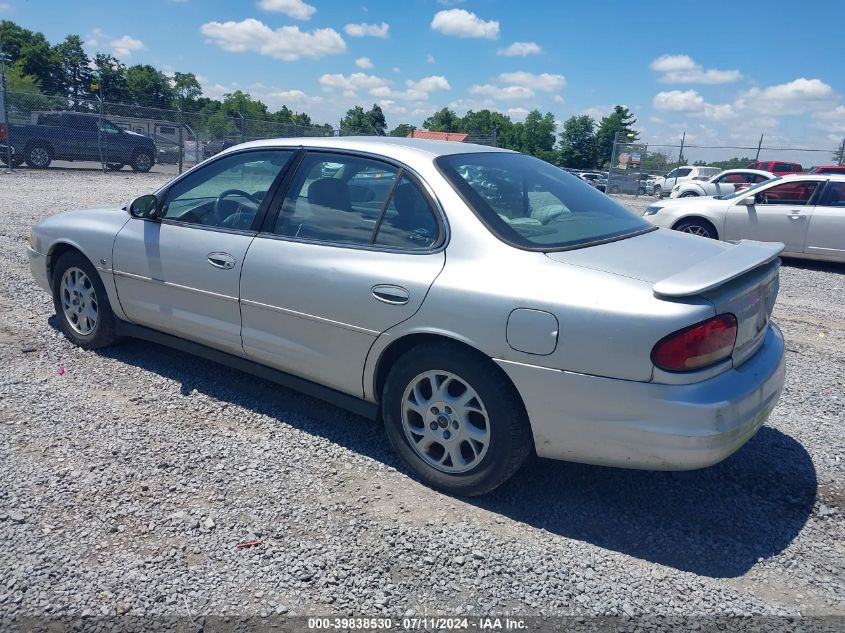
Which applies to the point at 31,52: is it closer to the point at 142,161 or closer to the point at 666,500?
the point at 142,161

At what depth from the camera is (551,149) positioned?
80.6m

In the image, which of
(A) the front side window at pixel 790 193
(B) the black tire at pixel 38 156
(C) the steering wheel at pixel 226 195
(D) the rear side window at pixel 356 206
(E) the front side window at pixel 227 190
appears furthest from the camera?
(B) the black tire at pixel 38 156

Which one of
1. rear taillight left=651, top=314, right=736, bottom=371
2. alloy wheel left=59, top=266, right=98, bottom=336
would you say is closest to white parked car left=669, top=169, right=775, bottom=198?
alloy wheel left=59, top=266, right=98, bottom=336

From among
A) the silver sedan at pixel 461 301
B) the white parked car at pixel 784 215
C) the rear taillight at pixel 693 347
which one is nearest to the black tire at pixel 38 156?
the white parked car at pixel 784 215

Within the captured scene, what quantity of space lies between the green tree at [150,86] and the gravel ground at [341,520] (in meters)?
83.2

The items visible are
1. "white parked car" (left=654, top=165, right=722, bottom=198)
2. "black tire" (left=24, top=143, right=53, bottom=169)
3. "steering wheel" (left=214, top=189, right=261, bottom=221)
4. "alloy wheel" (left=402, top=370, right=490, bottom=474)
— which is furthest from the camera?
"white parked car" (left=654, top=165, right=722, bottom=198)

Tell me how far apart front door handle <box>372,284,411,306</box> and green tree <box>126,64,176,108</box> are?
83.9 m

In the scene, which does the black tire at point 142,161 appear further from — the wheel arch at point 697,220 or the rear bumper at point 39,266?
the rear bumper at point 39,266

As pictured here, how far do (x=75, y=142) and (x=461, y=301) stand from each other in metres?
22.5

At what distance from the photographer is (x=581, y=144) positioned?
248ft

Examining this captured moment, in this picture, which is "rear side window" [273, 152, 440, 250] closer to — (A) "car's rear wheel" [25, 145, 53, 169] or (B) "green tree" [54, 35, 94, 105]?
(A) "car's rear wheel" [25, 145, 53, 169]

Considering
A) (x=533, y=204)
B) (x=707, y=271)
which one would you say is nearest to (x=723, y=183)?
(x=533, y=204)

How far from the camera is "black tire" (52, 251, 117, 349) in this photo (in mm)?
4703

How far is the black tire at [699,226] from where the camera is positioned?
1059 centimetres
